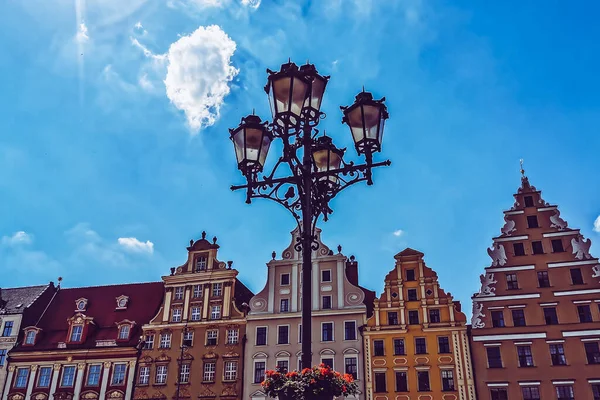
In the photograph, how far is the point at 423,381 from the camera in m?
34.4

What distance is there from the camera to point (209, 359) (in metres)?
38.6

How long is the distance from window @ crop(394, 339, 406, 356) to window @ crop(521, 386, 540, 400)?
7.10 metres

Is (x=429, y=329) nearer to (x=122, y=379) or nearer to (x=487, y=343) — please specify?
(x=487, y=343)

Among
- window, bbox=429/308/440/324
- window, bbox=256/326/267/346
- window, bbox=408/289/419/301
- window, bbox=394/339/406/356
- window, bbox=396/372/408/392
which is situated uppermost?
window, bbox=408/289/419/301

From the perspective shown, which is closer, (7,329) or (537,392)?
(537,392)

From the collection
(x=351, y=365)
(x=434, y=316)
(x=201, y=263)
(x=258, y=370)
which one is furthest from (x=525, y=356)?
(x=201, y=263)

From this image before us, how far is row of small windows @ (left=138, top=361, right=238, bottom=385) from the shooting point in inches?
1486

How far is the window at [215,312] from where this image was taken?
132 ft

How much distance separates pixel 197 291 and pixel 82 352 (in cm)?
911

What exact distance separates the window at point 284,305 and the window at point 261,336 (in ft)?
5.49

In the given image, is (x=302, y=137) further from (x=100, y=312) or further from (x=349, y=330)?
(x=100, y=312)

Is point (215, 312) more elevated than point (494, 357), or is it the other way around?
point (215, 312)

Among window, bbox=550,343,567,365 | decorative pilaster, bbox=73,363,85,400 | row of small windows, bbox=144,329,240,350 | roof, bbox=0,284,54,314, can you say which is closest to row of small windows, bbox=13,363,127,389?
decorative pilaster, bbox=73,363,85,400

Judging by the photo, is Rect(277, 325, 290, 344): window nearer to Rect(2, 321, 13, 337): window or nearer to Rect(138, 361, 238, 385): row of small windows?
Rect(138, 361, 238, 385): row of small windows
